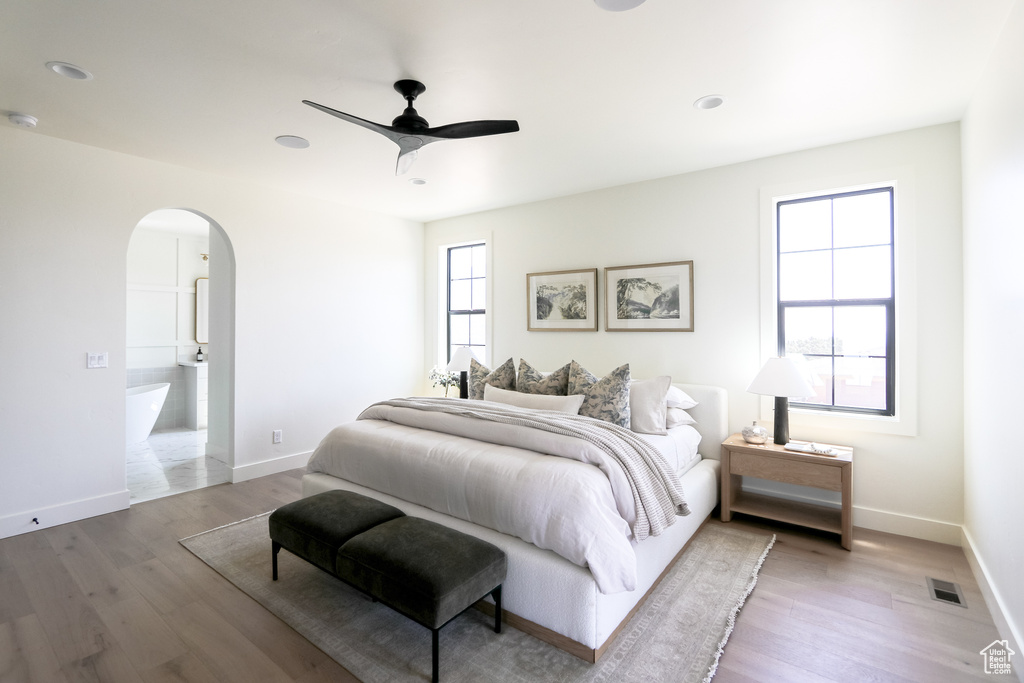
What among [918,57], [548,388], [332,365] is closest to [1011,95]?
[918,57]

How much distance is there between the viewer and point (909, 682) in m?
1.83

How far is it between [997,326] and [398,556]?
2.91m

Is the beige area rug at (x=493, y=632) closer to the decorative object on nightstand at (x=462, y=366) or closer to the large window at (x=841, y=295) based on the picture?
the large window at (x=841, y=295)

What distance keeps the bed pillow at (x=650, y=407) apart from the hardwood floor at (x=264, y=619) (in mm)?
1023

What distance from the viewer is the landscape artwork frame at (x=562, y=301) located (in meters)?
4.58

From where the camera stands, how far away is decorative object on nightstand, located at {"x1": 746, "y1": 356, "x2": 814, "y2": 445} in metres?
3.12

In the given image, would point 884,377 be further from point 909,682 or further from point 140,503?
point 140,503

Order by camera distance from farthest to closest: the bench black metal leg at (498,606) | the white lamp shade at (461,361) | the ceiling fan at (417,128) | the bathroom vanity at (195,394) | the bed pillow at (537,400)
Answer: the bathroom vanity at (195,394)
the white lamp shade at (461,361)
the bed pillow at (537,400)
the ceiling fan at (417,128)
the bench black metal leg at (498,606)

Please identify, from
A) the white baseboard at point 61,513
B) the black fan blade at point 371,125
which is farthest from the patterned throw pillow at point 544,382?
the white baseboard at point 61,513

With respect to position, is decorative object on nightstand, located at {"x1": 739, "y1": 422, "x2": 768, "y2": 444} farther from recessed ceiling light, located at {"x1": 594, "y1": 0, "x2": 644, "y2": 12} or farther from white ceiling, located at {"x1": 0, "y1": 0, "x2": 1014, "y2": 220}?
recessed ceiling light, located at {"x1": 594, "y1": 0, "x2": 644, "y2": 12}

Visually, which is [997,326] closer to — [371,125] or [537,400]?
[537,400]

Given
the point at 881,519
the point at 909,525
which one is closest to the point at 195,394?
the point at 881,519

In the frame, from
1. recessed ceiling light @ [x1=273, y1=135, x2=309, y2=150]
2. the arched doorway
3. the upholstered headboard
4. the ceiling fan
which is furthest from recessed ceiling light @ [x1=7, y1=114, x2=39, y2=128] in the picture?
the upholstered headboard

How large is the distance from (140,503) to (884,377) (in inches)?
220
